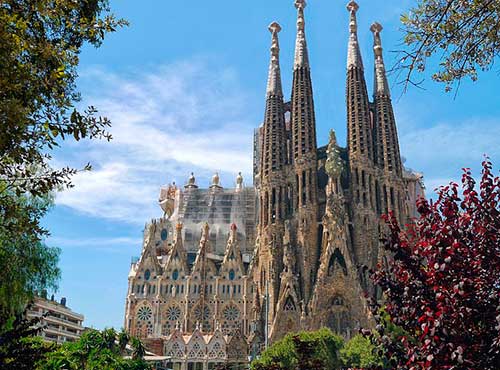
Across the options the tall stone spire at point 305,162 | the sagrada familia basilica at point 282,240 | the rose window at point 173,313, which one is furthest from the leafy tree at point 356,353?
the rose window at point 173,313

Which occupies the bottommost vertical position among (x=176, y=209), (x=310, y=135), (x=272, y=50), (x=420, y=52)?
(x=420, y=52)

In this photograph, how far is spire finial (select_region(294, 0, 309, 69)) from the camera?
60.4 meters

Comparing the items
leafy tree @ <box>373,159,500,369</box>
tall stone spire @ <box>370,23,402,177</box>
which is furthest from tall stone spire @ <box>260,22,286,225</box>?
leafy tree @ <box>373,159,500,369</box>

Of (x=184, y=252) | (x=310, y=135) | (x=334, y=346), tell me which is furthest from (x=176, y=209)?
(x=334, y=346)

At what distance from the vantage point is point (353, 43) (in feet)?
202

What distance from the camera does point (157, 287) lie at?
58312mm

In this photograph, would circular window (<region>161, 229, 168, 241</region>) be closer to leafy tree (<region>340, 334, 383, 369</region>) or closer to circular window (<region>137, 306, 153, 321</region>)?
circular window (<region>137, 306, 153, 321</region>)

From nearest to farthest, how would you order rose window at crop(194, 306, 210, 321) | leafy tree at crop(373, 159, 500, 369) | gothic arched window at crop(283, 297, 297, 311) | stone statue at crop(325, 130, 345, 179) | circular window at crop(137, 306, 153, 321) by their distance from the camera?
leafy tree at crop(373, 159, 500, 369) → gothic arched window at crop(283, 297, 297, 311) → stone statue at crop(325, 130, 345, 179) → rose window at crop(194, 306, 210, 321) → circular window at crop(137, 306, 153, 321)

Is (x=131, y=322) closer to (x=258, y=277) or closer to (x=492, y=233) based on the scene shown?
(x=258, y=277)

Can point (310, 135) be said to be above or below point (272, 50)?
below

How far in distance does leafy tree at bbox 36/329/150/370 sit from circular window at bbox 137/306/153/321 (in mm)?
25311

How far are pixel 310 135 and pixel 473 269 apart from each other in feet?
165

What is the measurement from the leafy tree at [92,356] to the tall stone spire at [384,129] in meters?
34.2

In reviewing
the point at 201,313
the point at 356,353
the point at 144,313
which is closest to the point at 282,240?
the point at 201,313
